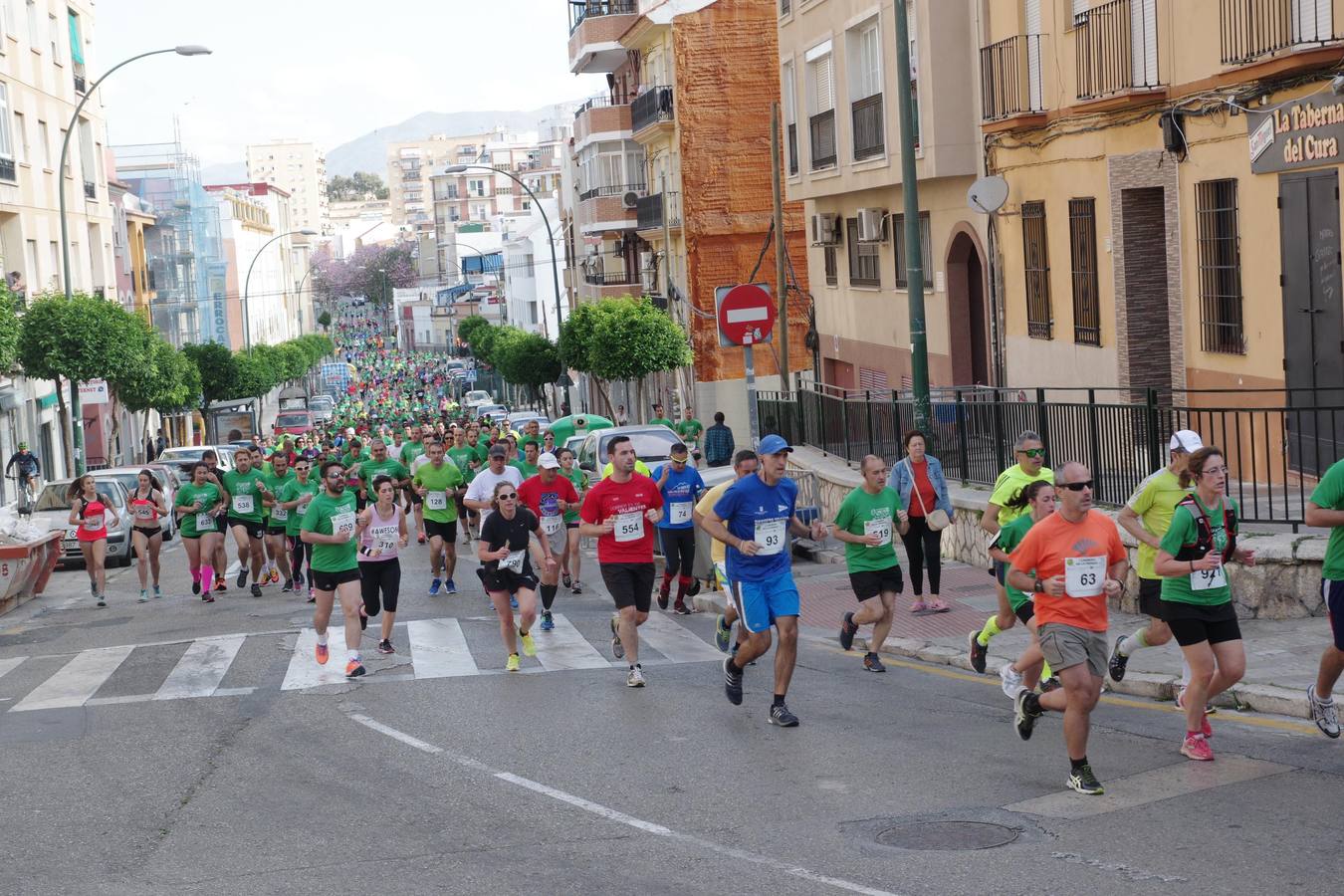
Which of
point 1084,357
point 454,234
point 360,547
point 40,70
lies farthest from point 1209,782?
point 454,234

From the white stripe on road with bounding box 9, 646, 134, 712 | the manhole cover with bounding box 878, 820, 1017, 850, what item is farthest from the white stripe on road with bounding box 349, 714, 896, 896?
the white stripe on road with bounding box 9, 646, 134, 712

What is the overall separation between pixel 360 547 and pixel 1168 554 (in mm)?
7626

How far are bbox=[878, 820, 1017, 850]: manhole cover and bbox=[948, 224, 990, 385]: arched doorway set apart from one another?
19.1 m

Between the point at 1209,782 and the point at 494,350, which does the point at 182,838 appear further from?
the point at 494,350

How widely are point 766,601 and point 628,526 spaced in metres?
2.24

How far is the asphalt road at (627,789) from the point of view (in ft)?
24.0

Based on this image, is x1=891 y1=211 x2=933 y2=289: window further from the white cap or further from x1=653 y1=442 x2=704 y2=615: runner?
the white cap

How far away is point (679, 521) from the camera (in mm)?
16672

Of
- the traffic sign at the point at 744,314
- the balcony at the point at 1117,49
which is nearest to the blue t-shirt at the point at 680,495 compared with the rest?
the traffic sign at the point at 744,314

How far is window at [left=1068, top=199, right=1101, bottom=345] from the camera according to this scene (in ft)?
67.8

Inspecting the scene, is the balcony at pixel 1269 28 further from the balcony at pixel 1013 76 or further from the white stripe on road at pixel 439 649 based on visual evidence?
the white stripe on road at pixel 439 649

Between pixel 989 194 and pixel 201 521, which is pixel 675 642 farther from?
pixel 989 194

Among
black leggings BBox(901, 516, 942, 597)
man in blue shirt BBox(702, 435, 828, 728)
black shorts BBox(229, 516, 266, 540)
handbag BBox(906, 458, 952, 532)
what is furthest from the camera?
black shorts BBox(229, 516, 266, 540)

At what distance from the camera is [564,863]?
756 cm
